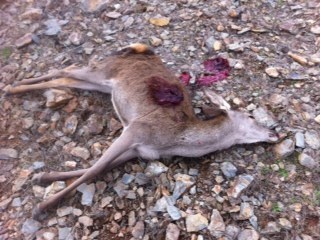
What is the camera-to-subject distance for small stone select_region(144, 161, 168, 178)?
4570mm

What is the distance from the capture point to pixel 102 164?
4.48 metres

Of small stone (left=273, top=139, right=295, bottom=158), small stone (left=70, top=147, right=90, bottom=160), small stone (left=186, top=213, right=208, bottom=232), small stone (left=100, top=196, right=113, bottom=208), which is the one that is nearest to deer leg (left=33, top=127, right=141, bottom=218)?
small stone (left=100, top=196, right=113, bottom=208)

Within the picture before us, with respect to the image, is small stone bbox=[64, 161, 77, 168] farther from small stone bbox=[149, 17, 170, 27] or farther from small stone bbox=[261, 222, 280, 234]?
small stone bbox=[149, 17, 170, 27]

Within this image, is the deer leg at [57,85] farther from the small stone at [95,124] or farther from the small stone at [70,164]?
the small stone at [70,164]

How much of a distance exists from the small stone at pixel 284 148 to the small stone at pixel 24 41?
275 centimetres

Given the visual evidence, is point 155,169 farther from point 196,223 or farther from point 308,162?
point 308,162

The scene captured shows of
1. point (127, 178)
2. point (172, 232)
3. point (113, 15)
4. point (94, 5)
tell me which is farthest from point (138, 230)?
point (94, 5)

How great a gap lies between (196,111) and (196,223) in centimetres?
120

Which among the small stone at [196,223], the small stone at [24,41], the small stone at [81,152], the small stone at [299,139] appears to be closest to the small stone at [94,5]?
the small stone at [24,41]

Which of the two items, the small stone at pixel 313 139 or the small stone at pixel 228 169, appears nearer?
the small stone at pixel 228 169

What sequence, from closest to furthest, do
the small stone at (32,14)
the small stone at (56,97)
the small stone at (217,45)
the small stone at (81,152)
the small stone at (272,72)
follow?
the small stone at (81,152)
the small stone at (56,97)
the small stone at (272,72)
the small stone at (217,45)
the small stone at (32,14)

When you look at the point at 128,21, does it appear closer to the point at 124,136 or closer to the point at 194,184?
the point at 124,136

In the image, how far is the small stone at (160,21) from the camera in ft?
19.7

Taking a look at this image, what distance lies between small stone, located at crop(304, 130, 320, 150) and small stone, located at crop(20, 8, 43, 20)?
10.2 ft
